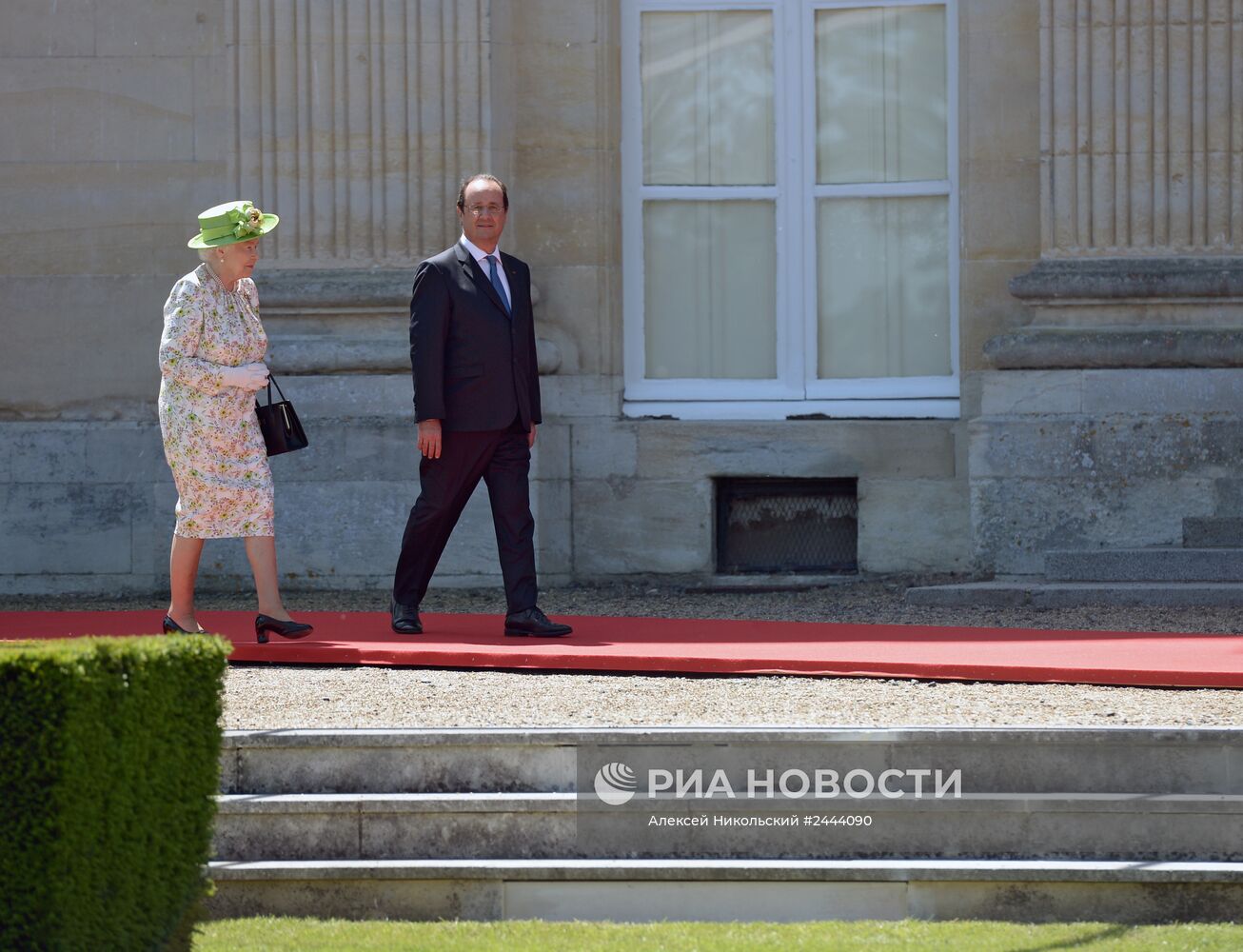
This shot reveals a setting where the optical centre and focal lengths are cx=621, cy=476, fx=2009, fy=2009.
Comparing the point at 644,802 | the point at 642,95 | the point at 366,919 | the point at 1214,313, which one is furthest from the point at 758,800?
the point at 642,95

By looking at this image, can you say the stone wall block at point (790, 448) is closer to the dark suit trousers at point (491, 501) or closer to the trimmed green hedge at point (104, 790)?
the dark suit trousers at point (491, 501)

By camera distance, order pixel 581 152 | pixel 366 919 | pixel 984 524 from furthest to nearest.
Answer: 1. pixel 581 152
2. pixel 984 524
3. pixel 366 919

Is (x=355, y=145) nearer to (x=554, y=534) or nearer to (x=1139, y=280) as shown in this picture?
(x=554, y=534)

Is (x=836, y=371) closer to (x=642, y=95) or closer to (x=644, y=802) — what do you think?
(x=642, y=95)

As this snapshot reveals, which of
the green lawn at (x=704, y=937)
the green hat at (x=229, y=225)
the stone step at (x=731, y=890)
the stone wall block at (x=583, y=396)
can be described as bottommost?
the green lawn at (x=704, y=937)

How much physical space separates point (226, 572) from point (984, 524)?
4.07 metres

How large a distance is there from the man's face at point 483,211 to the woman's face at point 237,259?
89 cm

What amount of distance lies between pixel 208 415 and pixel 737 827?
10.9 ft

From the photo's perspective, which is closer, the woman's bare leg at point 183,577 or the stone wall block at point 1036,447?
the woman's bare leg at point 183,577

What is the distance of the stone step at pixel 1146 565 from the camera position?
9.76 m

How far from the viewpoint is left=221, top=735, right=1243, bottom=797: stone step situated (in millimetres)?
5473

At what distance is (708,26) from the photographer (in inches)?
457

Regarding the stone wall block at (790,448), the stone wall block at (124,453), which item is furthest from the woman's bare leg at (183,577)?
the stone wall block at (790,448)

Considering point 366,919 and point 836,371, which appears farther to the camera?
point 836,371
